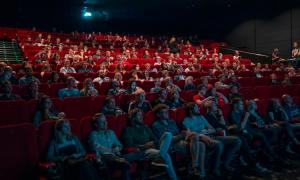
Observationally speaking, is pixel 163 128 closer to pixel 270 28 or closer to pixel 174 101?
pixel 174 101

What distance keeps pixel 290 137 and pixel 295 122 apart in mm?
449

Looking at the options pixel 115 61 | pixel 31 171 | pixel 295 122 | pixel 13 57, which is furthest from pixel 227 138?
pixel 13 57

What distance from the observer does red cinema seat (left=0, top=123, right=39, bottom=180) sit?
86.7 inches

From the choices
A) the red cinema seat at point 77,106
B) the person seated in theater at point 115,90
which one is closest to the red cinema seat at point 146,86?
the person seated in theater at point 115,90

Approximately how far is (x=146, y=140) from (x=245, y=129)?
117cm

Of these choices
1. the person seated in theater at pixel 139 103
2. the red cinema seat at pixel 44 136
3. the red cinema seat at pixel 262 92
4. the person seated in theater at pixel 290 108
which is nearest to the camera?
the red cinema seat at pixel 44 136

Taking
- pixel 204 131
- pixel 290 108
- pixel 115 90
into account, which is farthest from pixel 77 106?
pixel 290 108

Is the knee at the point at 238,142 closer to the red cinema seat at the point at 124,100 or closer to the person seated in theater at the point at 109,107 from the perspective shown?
the person seated in theater at the point at 109,107

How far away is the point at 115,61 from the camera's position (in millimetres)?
8008

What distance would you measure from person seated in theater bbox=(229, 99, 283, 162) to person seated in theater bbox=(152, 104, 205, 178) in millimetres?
625

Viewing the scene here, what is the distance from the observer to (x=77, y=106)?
→ 3627 mm

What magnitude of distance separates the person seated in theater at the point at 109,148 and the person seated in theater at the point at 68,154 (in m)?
0.13

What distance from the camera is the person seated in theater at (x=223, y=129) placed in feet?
10.3

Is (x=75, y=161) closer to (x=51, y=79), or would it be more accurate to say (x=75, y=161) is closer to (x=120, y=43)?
(x=51, y=79)
